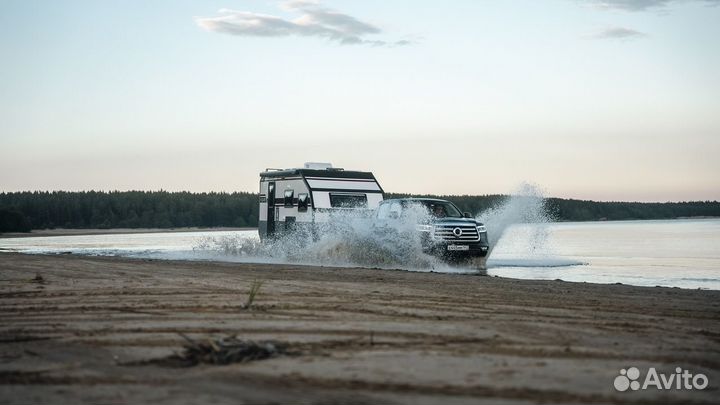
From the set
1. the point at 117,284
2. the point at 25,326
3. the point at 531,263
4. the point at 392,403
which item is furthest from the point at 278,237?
the point at 392,403

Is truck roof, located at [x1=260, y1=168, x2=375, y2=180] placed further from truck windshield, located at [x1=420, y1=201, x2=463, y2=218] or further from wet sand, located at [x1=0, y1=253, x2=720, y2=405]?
wet sand, located at [x1=0, y1=253, x2=720, y2=405]

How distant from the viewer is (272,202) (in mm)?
30344

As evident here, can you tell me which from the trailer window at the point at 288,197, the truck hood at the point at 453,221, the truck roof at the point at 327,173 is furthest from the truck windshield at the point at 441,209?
the trailer window at the point at 288,197

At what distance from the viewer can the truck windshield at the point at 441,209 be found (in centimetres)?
2377

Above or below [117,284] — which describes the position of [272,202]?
above

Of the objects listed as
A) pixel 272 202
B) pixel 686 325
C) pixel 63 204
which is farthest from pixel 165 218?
pixel 686 325

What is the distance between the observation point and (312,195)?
27.6m

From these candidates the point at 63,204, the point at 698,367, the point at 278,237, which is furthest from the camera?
the point at 63,204

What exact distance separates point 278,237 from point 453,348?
22439 millimetres

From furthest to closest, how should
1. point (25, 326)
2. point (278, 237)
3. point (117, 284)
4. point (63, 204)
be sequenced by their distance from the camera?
point (63, 204) < point (278, 237) < point (117, 284) < point (25, 326)

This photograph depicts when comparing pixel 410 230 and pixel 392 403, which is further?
pixel 410 230

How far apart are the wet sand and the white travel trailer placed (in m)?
13.6

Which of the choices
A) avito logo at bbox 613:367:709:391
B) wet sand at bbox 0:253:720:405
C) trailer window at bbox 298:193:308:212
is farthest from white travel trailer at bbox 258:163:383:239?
avito logo at bbox 613:367:709:391

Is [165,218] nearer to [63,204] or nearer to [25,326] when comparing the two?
[63,204]
